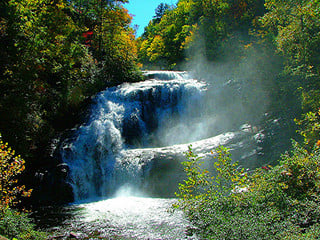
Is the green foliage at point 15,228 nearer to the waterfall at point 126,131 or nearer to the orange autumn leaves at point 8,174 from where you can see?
the orange autumn leaves at point 8,174

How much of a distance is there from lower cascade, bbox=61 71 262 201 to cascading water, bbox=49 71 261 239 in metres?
0.04

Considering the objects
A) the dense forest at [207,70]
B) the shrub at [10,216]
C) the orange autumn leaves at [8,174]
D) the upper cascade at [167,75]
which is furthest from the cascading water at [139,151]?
the upper cascade at [167,75]

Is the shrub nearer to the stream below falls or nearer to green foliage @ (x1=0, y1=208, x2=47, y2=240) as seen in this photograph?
green foliage @ (x1=0, y1=208, x2=47, y2=240)

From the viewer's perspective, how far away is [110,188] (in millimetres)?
12469

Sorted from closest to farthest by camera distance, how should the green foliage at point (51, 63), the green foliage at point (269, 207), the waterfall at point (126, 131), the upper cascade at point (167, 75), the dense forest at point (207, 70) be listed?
1. the green foliage at point (269, 207)
2. the dense forest at point (207, 70)
3. the green foliage at point (51, 63)
4. the waterfall at point (126, 131)
5. the upper cascade at point (167, 75)

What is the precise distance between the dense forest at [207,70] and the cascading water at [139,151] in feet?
4.29

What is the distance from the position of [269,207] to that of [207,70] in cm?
2128

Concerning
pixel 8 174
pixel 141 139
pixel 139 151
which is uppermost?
pixel 141 139

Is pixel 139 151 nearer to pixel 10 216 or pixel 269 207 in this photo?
pixel 10 216

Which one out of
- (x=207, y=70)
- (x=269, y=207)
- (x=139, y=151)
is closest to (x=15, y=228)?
(x=269, y=207)

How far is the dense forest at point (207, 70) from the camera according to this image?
19.5ft

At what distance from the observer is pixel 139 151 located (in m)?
13.3

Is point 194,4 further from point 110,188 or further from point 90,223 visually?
point 90,223

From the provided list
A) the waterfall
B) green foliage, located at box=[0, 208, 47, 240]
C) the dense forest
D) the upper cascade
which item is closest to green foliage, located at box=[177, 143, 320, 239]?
the dense forest
